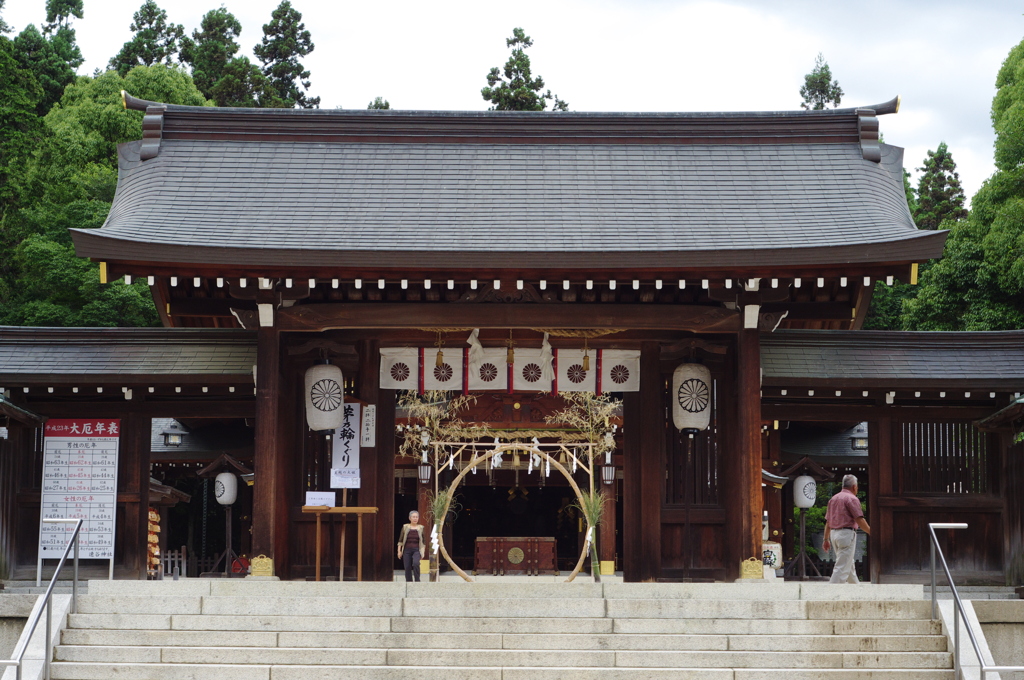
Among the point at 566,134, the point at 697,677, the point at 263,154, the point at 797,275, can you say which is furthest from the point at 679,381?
the point at 263,154

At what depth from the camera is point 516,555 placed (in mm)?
22672

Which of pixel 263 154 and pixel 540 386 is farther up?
pixel 263 154

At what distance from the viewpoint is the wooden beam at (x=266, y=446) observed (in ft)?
39.5

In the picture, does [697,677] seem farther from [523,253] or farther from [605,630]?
[523,253]

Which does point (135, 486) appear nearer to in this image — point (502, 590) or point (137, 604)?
point (137, 604)

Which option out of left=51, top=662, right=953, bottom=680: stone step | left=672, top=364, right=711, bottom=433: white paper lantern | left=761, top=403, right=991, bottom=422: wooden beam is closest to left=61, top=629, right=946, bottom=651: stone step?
left=51, top=662, right=953, bottom=680: stone step

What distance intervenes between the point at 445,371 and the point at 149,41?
34179 millimetres

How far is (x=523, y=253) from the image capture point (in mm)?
11719

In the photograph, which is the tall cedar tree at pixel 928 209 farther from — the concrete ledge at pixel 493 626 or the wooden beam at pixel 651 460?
the concrete ledge at pixel 493 626

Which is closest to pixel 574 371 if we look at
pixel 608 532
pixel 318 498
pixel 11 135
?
pixel 318 498

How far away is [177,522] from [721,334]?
59.3 ft

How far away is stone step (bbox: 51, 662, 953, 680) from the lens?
8.64 metres

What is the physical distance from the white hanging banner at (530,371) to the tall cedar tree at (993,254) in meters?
13.5

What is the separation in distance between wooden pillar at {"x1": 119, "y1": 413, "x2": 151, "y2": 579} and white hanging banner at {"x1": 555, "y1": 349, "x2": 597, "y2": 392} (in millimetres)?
5165
